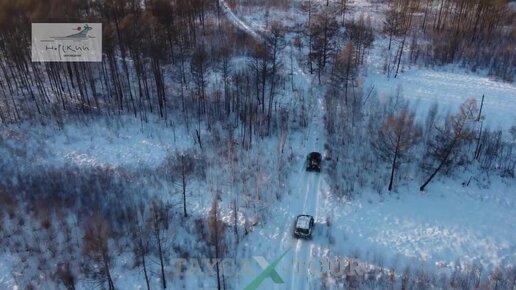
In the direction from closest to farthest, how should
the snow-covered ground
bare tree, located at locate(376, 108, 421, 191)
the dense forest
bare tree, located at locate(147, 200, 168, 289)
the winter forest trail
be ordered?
the winter forest trail → bare tree, located at locate(147, 200, 168, 289) → the dense forest → the snow-covered ground → bare tree, located at locate(376, 108, 421, 191)

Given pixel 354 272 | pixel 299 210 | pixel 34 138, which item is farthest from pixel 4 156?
pixel 354 272

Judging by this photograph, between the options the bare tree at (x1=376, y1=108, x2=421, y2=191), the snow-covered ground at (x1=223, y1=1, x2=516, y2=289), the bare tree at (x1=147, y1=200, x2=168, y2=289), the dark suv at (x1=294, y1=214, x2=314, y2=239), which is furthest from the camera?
the bare tree at (x1=376, y1=108, x2=421, y2=191)

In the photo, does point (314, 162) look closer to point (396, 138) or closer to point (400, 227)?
point (396, 138)

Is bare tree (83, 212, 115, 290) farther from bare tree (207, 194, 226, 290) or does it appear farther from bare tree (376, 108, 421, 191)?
bare tree (376, 108, 421, 191)

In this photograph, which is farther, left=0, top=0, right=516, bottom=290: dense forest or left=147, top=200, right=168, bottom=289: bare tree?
left=0, top=0, right=516, bottom=290: dense forest

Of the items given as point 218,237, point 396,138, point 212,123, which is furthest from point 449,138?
point 218,237

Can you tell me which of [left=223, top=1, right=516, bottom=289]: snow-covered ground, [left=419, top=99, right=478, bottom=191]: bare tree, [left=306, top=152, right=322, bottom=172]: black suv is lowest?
[left=223, top=1, right=516, bottom=289]: snow-covered ground

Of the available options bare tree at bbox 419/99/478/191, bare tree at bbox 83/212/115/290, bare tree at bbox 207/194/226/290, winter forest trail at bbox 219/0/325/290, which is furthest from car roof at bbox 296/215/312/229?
bare tree at bbox 83/212/115/290

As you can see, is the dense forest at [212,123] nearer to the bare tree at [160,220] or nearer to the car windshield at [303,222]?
the bare tree at [160,220]
